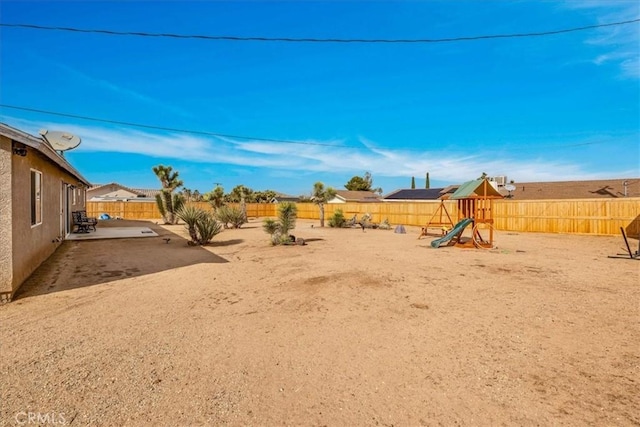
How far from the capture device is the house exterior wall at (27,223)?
5660 mm

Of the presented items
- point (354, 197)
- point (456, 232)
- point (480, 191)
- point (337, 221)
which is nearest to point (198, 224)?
point (456, 232)

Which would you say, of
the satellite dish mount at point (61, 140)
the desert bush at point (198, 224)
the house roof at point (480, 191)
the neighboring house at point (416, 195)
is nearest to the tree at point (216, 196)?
the satellite dish mount at point (61, 140)

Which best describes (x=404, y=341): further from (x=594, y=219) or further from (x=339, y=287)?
(x=594, y=219)

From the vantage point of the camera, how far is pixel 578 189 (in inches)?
1227

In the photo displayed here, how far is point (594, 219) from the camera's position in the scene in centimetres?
1708

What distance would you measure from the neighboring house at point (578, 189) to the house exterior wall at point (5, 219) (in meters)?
34.5

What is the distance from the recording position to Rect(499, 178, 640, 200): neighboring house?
92.9ft

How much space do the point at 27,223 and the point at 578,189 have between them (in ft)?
126

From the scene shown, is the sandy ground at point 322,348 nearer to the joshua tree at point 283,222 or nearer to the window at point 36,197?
the window at point 36,197

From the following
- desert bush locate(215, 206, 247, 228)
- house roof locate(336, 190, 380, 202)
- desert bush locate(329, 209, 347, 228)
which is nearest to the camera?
desert bush locate(215, 206, 247, 228)

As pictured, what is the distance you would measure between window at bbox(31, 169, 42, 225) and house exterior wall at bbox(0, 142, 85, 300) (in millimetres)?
147

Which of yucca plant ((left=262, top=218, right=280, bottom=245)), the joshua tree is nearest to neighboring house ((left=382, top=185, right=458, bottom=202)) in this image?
the joshua tree

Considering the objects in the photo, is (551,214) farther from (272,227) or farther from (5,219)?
(5,219)

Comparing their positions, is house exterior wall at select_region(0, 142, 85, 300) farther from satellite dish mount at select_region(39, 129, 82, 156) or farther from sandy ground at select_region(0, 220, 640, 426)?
satellite dish mount at select_region(39, 129, 82, 156)
